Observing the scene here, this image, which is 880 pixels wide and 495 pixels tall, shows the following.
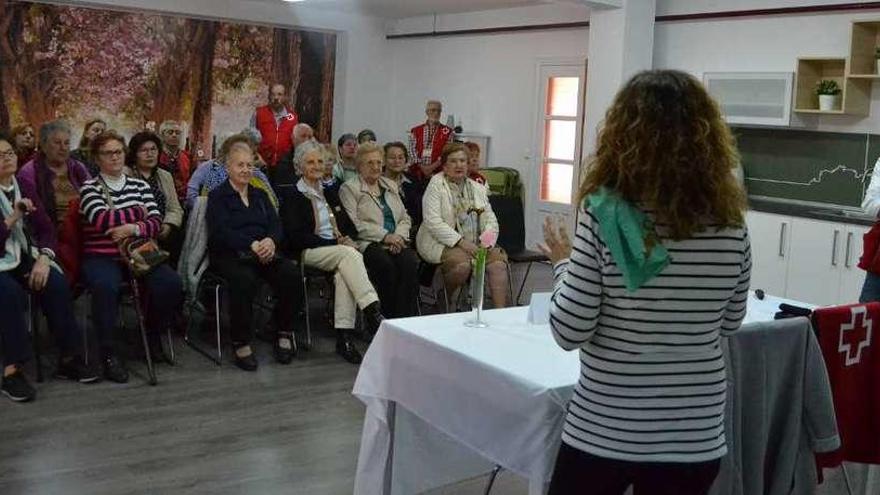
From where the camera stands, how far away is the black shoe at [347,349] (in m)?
4.75

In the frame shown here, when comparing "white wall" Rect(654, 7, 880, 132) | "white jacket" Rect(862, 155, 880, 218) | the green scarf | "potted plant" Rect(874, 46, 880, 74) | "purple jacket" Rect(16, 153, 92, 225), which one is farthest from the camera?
"white wall" Rect(654, 7, 880, 132)

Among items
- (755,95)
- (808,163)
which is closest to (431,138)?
(755,95)

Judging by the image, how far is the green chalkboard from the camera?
620 centimetres

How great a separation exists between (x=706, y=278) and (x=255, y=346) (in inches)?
145

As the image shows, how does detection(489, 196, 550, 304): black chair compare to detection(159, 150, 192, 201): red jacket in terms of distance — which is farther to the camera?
detection(489, 196, 550, 304): black chair

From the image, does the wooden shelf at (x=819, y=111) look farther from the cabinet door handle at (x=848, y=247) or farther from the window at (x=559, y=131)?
the window at (x=559, y=131)

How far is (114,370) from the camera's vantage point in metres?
4.22

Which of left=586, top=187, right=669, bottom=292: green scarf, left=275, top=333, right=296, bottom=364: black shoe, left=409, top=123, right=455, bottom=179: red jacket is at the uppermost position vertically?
left=409, top=123, right=455, bottom=179: red jacket

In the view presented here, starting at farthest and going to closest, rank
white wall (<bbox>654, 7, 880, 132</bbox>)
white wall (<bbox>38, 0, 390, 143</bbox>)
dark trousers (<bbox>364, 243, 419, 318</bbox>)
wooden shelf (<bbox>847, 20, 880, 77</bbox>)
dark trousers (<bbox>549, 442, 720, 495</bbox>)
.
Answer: white wall (<bbox>38, 0, 390, 143</bbox>) < white wall (<bbox>654, 7, 880, 132</bbox>) < wooden shelf (<bbox>847, 20, 880, 77</bbox>) < dark trousers (<bbox>364, 243, 419, 318</bbox>) < dark trousers (<bbox>549, 442, 720, 495</bbox>)

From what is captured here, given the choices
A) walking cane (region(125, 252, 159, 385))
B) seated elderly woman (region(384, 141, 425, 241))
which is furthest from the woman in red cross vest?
walking cane (region(125, 252, 159, 385))

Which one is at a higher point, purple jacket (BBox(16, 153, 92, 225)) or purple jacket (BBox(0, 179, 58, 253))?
purple jacket (BBox(16, 153, 92, 225))

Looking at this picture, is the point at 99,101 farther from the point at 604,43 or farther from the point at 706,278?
the point at 706,278

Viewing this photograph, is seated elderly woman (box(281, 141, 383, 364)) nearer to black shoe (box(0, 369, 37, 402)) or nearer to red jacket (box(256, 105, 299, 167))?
black shoe (box(0, 369, 37, 402))

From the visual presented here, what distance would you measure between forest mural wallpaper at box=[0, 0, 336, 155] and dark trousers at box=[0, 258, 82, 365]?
16.5 feet
